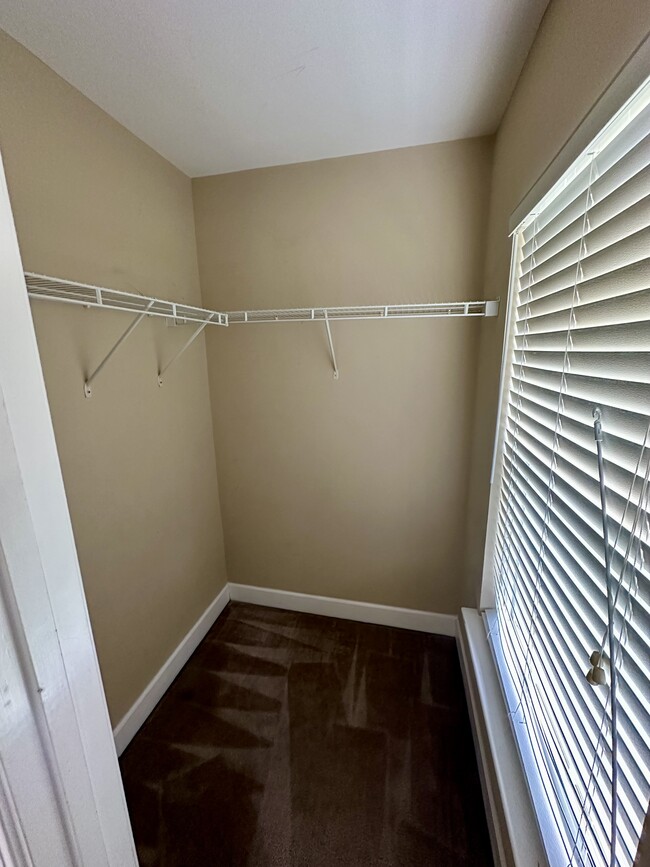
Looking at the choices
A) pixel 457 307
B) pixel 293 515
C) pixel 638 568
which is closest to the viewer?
pixel 638 568

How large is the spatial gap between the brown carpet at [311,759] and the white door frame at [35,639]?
0.80m

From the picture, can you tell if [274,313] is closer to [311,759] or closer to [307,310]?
[307,310]

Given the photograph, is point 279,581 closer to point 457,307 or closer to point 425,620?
point 425,620

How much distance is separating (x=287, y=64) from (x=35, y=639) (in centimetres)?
164

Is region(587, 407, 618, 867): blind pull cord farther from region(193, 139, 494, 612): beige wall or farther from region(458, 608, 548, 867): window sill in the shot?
region(193, 139, 494, 612): beige wall

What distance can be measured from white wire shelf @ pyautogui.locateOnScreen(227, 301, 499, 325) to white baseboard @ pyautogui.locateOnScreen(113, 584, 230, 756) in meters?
1.68

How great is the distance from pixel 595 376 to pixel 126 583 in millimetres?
1765

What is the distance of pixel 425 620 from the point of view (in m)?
2.04

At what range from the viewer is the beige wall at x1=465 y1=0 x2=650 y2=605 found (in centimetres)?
67

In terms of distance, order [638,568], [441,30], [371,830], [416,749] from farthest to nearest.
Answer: [416,749], [371,830], [441,30], [638,568]

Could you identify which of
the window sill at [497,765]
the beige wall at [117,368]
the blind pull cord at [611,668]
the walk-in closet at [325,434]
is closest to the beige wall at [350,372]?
the walk-in closet at [325,434]

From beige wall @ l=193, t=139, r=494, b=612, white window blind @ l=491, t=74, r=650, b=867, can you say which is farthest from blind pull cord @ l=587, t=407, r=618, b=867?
beige wall @ l=193, t=139, r=494, b=612

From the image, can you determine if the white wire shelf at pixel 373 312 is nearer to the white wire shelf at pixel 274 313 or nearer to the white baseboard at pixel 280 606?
the white wire shelf at pixel 274 313

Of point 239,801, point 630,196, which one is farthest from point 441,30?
point 239,801
